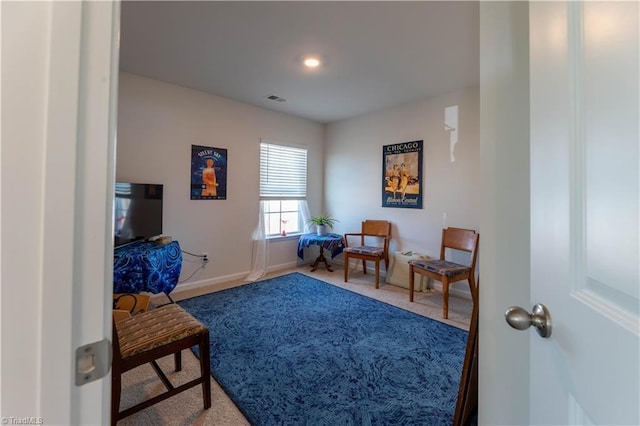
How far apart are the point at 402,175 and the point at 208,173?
267 centimetres

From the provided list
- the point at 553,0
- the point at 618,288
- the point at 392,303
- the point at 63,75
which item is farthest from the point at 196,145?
the point at 618,288

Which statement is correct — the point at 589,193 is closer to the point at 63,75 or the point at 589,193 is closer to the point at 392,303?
the point at 63,75

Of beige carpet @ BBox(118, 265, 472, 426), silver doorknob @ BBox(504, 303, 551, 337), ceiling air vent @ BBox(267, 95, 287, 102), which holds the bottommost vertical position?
beige carpet @ BBox(118, 265, 472, 426)

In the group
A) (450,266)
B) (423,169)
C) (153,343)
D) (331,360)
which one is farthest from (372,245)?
(153,343)

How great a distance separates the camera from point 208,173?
3.60m

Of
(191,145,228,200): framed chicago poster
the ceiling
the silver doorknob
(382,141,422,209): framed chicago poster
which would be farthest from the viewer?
(382,141,422,209): framed chicago poster

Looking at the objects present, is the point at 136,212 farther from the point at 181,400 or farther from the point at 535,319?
the point at 535,319

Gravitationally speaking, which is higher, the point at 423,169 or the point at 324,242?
the point at 423,169

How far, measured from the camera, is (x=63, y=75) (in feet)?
1.31

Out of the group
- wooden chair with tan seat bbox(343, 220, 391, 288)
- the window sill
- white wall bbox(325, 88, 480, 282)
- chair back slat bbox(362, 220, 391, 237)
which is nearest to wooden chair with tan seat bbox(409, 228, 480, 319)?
white wall bbox(325, 88, 480, 282)

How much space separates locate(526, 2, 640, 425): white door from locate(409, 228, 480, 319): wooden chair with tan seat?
2230 millimetres

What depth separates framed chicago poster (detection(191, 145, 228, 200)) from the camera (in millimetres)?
3488

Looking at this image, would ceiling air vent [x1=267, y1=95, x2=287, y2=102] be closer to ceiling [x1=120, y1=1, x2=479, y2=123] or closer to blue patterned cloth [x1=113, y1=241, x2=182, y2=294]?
ceiling [x1=120, y1=1, x2=479, y2=123]

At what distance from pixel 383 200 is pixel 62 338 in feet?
13.2
